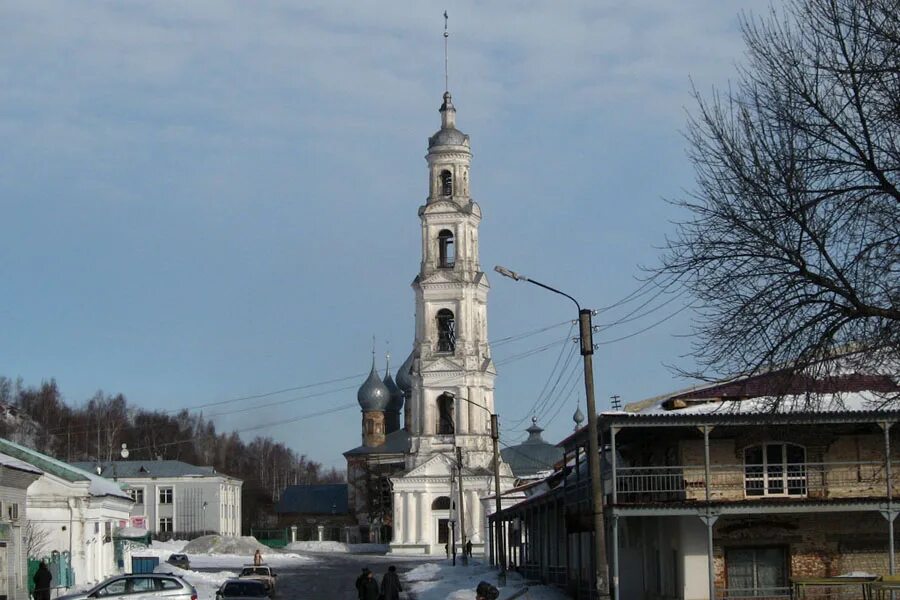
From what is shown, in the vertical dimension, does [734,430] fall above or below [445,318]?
below

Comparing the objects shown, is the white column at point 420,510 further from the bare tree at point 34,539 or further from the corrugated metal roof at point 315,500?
the bare tree at point 34,539

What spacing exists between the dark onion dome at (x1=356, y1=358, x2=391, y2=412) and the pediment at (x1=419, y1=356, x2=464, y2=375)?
3387cm

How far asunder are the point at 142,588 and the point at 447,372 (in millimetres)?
67550

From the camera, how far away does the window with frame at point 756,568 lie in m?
38.0

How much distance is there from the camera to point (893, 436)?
38.2m

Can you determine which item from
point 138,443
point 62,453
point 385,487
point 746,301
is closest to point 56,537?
point 746,301

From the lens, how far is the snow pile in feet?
A: 317

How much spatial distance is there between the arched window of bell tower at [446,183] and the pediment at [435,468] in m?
17.5

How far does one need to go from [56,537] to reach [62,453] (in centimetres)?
10124

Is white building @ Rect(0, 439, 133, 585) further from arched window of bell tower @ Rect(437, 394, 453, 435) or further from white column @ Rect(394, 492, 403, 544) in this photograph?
white column @ Rect(394, 492, 403, 544)

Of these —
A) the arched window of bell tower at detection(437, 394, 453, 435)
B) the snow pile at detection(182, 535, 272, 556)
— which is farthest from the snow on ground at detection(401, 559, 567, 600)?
the arched window of bell tower at detection(437, 394, 453, 435)

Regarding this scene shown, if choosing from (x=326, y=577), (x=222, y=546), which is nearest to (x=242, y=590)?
(x=326, y=577)

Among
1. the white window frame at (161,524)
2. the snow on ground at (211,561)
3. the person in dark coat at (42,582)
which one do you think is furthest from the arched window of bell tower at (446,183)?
the person in dark coat at (42,582)

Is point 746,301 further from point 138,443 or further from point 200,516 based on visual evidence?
point 138,443
